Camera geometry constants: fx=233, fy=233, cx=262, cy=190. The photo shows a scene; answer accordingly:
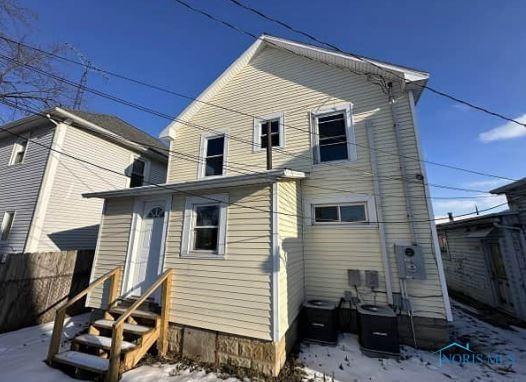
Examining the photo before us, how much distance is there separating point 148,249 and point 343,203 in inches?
217

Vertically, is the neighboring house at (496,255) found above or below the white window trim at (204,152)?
below

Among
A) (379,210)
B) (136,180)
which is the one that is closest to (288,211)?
(379,210)

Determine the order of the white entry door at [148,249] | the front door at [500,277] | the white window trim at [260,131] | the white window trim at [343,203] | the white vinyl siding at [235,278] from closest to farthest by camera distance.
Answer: the white vinyl siding at [235,278], the white entry door at [148,249], the white window trim at [343,203], the front door at [500,277], the white window trim at [260,131]

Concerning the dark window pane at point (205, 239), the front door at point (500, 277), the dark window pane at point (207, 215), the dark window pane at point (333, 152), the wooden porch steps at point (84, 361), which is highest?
the dark window pane at point (333, 152)

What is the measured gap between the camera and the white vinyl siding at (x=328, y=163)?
6055 millimetres

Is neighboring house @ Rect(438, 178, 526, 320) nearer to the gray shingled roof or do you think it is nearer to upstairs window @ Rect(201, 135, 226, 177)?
upstairs window @ Rect(201, 135, 226, 177)

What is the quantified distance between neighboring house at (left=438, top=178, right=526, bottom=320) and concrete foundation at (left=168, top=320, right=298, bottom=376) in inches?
296

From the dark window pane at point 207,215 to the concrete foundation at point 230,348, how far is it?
2297 mm

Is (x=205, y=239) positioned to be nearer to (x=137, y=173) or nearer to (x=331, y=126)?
(x=331, y=126)

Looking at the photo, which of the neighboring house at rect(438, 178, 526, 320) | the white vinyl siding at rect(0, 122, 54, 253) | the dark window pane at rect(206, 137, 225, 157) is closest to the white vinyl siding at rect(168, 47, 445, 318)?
the dark window pane at rect(206, 137, 225, 157)

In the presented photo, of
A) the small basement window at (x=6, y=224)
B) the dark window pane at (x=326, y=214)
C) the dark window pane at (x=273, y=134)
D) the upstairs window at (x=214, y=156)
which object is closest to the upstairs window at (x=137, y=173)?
the small basement window at (x=6, y=224)

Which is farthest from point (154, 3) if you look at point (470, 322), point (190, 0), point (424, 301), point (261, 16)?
point (470, 322)

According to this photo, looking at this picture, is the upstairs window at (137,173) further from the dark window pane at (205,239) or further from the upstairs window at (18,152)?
the dark window pane at (205,239)

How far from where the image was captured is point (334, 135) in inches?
294
